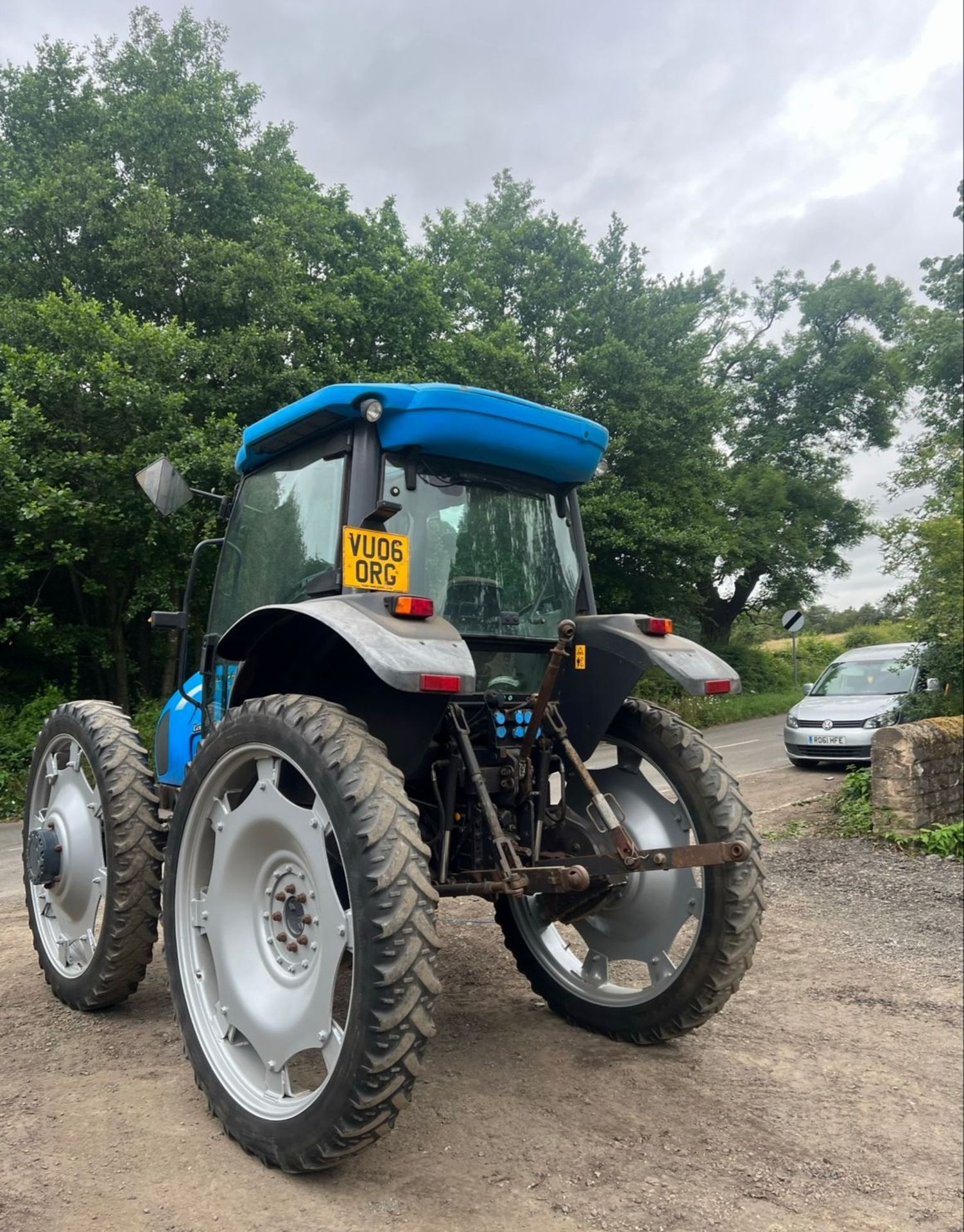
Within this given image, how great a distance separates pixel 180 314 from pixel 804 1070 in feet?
47.4

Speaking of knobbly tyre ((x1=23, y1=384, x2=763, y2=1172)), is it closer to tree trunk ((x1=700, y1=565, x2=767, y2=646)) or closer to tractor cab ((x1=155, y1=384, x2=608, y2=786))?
tractor cab ((x1=155, y1=384, x2=608, y2=786))

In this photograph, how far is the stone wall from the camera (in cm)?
695

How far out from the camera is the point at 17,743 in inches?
446

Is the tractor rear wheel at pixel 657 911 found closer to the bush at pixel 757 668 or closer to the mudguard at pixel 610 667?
the mudguard at pixel 610 667

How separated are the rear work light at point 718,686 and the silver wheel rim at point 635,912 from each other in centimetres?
41

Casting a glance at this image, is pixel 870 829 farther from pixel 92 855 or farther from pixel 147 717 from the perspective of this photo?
pixel 147 717

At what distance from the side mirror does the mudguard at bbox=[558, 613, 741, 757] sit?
1672 millimetres

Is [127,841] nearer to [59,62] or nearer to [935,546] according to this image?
[935,546]

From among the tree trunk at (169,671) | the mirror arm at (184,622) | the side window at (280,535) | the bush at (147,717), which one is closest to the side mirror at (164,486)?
the mirror arm at (184,622)

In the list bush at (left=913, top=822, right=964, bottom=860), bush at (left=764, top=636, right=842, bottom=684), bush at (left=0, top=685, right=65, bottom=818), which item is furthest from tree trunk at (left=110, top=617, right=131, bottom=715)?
bush at (left=764, top=636, right=842, bottom=684)

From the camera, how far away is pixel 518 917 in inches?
147

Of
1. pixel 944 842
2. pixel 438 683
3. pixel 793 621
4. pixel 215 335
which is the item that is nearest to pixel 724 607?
pixel 793 621

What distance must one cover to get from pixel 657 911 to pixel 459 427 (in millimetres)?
1908

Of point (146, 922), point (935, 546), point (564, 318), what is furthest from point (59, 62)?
point (146, 922)
